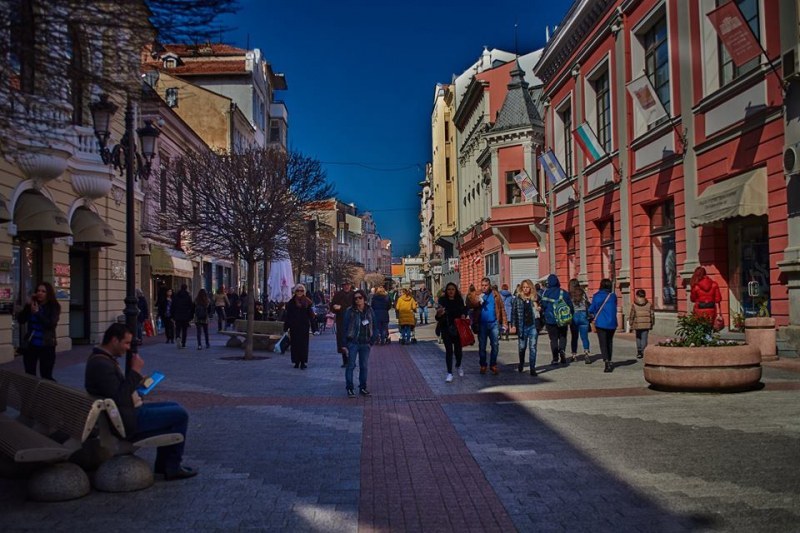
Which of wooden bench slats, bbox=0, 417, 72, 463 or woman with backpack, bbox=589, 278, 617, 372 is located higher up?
woman with backpack, bbox=589, 278, 617, 372

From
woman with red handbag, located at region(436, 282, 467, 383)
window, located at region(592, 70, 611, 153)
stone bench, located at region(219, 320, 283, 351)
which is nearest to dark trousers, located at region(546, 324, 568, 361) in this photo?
woman with red handbag, located at region(436, 282, 467, 383)

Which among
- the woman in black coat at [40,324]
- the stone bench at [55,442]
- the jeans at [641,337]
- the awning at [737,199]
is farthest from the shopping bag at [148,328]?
the stone bench at [55,442]

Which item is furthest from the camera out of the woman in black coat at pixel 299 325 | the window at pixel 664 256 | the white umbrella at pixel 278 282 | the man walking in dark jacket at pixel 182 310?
the white umbrella at pixel 278 282

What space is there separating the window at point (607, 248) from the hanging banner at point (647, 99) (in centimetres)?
677

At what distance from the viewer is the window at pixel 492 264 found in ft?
129

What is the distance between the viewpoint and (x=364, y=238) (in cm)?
14875

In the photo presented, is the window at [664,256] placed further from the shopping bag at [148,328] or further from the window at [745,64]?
the shopping bag at [148,328]

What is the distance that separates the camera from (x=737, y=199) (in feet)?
48.1

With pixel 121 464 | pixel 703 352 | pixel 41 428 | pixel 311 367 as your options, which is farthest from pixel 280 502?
pixel 311 367

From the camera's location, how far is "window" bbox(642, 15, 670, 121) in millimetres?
19969

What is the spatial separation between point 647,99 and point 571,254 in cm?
1236

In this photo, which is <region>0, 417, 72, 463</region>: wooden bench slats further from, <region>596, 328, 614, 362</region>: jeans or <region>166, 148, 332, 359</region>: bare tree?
<region>166, 148, 332, 359</region>: bare tree

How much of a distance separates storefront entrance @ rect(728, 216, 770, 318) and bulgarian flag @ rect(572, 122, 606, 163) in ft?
25.4

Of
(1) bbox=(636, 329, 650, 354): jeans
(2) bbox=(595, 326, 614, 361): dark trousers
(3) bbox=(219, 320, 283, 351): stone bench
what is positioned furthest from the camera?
(3) bbox=(219, 320, 283, 351): stone bench
